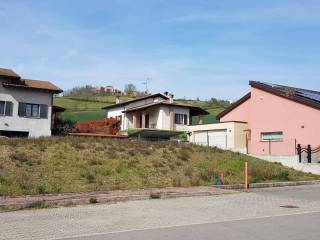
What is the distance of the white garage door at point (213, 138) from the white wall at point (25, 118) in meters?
14.7

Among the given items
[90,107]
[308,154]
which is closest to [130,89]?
[90,107]

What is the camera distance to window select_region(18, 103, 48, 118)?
1683 inches

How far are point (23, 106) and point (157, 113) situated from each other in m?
18.3

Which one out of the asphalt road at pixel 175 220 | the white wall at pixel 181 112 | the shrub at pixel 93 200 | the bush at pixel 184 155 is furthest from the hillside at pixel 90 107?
the shrub at pixel 93 200

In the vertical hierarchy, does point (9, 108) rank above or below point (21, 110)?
above

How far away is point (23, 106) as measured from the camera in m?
42.9

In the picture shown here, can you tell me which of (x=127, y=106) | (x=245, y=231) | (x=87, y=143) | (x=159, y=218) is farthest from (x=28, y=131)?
(x=245, y=231)

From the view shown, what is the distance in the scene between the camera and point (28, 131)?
4250 cm

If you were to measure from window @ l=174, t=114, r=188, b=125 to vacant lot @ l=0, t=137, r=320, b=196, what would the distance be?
26.1 metres

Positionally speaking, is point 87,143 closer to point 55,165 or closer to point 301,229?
point 55,165

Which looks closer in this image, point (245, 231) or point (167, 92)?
point (245, 231)

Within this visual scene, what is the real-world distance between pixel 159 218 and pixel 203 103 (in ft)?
235

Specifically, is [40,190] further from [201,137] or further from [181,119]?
[181,119]

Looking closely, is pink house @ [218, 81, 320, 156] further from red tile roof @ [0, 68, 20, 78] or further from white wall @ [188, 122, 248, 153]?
red tile roof @ [0, 68, 20, 78]
